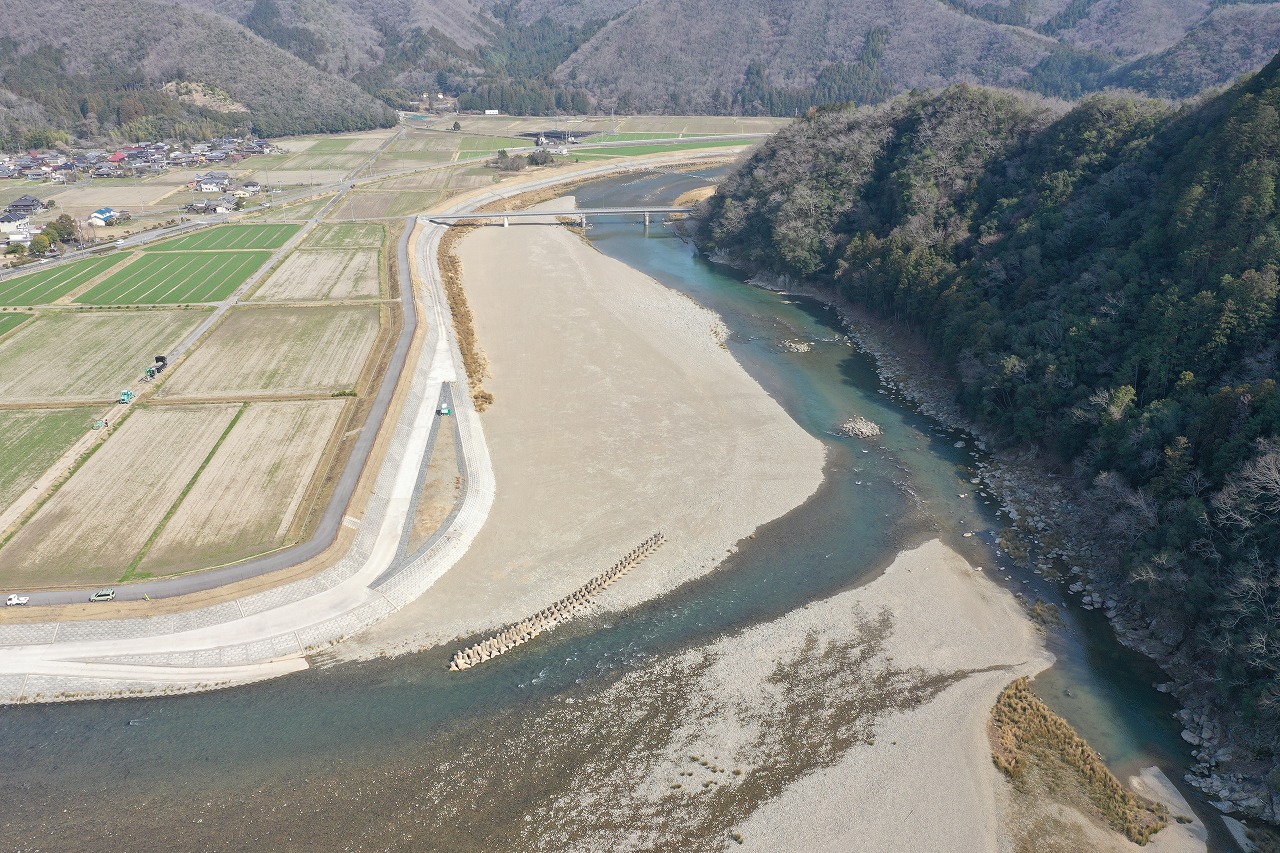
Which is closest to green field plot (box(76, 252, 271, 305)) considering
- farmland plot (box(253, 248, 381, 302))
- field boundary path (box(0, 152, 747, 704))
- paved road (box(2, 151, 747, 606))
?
farmland plot (box(253, 248, 381, 302))

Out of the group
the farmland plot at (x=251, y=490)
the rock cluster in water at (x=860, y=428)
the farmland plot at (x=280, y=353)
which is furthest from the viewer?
the farmland plot at (x=280, y=353)

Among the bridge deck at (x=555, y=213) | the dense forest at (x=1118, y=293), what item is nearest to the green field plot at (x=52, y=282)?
the bridge deck at (x=555, y=213)

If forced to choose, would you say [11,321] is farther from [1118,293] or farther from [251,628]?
[1118,293]

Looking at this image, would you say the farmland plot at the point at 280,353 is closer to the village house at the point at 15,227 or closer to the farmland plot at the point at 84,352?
the farmland plot at the point at 84,352

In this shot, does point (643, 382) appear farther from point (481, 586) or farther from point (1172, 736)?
point (1172, 736)

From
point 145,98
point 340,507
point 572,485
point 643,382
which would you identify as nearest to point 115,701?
point 340,507

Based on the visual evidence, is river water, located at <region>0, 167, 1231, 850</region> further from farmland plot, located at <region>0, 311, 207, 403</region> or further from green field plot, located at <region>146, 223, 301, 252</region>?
green field plot, located at <region>146, 223, 301, 252</region>

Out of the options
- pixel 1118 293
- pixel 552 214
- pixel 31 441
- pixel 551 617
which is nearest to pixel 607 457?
pixel 551 617
